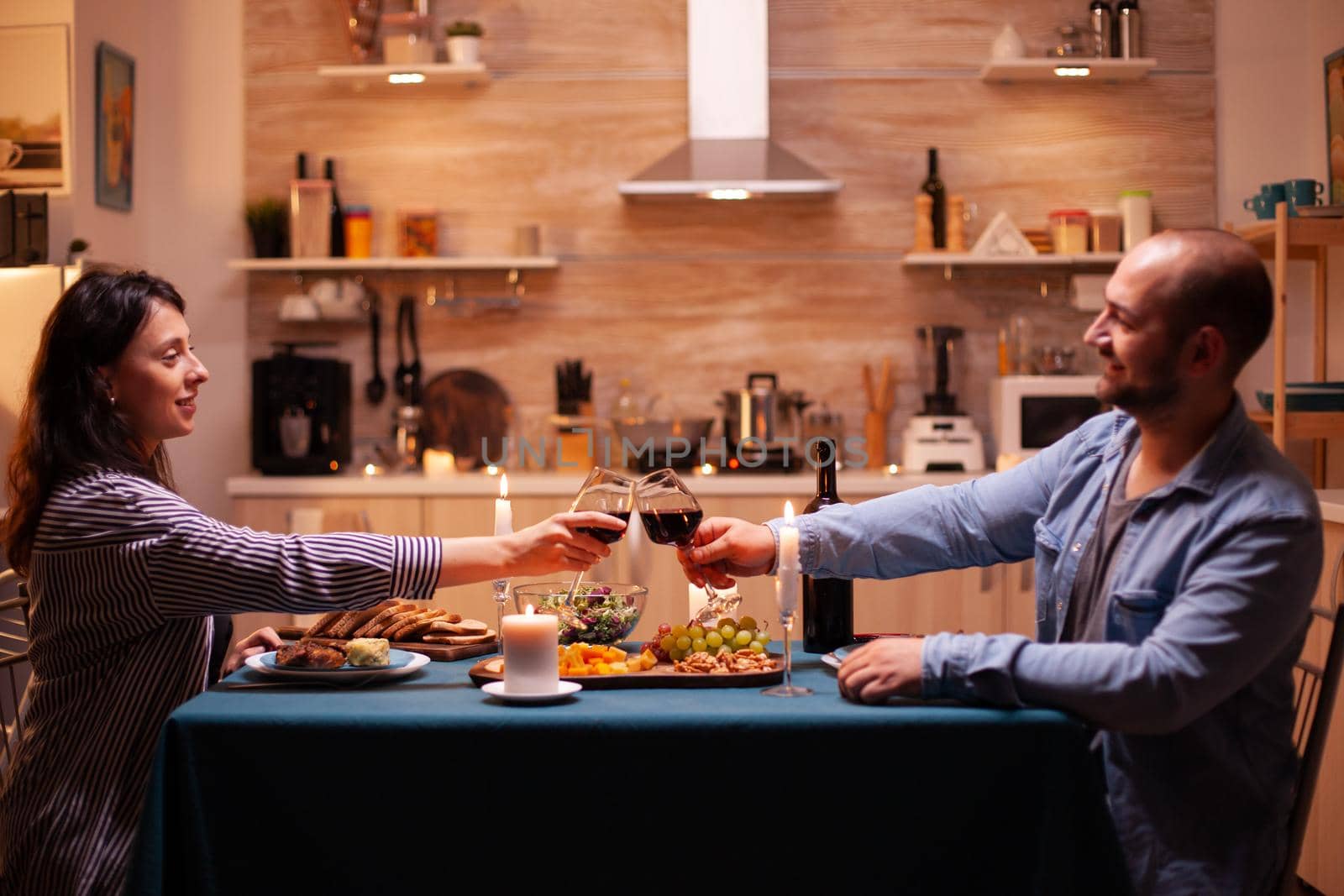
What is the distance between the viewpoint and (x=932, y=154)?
483cm

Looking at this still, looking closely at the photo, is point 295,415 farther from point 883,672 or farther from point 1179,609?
point 1179,609

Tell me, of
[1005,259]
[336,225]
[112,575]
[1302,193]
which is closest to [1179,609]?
[112,575]

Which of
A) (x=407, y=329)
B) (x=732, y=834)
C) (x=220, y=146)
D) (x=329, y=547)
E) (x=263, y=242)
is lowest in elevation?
(x=732, y=834)

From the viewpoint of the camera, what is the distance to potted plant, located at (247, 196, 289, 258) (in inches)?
192

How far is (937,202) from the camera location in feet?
15.8

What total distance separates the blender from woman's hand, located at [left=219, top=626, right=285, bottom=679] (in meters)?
2.96

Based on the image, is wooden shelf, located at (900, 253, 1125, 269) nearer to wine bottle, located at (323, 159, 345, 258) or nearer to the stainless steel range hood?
the stainless steel range hood

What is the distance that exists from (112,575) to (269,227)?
3.35 meters

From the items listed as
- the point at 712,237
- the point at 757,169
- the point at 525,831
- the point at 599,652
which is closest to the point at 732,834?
the point at 525,831

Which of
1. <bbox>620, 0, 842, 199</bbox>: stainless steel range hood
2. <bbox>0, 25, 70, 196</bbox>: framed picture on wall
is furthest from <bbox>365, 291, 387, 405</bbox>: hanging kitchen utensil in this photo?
<bbox>0, 25, 70, 196</bbox>: framed picture on wall

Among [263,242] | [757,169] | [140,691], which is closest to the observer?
[140,691]

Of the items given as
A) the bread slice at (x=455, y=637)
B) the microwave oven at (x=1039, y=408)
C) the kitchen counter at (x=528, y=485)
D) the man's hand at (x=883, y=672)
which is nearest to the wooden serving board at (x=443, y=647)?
the bread slice at (x=455, y=637)

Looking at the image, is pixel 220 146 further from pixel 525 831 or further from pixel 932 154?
pixel 525 831

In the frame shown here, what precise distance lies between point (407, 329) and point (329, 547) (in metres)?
3.33
